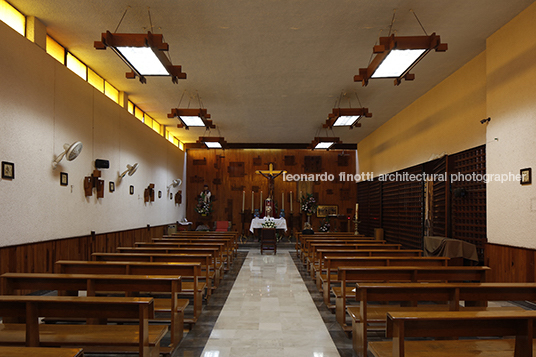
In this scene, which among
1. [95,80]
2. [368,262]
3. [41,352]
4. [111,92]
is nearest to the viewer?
[41,352]

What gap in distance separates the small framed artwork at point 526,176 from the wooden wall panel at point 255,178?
11.5 meters

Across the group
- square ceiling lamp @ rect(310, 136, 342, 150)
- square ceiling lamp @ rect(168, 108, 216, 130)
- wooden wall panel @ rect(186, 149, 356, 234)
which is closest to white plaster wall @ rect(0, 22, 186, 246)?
square ceiling lamp @ rect(168, 108, 216, 130)

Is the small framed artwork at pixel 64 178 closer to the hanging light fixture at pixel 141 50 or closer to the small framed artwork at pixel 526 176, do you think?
the hanging light fixture at pixel 141 50

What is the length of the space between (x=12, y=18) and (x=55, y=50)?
1.19 m

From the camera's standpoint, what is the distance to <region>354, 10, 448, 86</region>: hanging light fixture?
501 cm

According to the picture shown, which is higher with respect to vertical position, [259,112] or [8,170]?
[259,112]

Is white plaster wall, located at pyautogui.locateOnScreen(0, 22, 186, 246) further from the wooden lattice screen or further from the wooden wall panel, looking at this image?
the wooden lattice screen

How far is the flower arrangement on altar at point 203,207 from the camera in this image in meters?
16.2

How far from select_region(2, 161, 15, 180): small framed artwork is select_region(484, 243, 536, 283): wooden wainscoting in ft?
23.9

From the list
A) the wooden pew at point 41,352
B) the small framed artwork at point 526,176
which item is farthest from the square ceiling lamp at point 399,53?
the wooden pew at point 41,352

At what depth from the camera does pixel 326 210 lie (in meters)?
16.8

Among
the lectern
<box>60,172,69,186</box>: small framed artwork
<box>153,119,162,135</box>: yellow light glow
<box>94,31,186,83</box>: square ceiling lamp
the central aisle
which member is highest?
<box>153,119,162,135</box>: yellow light glow

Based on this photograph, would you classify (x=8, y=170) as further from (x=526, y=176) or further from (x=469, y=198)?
(x=469, y=198)

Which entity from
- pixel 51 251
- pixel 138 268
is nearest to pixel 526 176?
pixel 138 268
